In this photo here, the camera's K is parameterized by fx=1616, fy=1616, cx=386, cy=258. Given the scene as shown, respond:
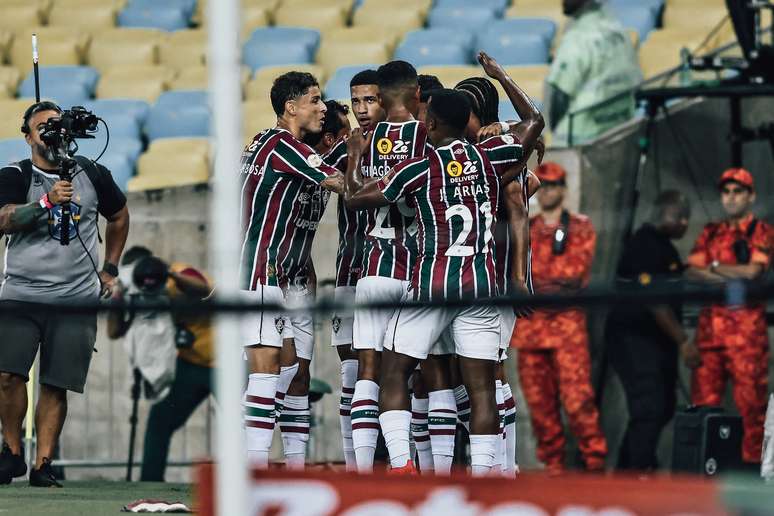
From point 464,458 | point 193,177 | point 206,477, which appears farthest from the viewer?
point 193,177

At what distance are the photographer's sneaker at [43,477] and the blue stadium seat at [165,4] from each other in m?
8.90

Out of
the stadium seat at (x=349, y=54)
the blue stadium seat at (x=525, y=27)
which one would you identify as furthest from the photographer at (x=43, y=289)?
the blue stadium seat at (x=525, y=27)

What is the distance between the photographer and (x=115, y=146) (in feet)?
45.8

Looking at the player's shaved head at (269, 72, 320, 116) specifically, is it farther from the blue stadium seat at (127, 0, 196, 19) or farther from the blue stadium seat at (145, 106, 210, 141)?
the blue stadium seat at (127, 0, 196, 19)

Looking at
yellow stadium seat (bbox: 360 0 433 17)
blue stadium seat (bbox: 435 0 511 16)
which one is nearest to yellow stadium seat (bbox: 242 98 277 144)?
yellow stadium seat (bbox: 360 0 433 17)

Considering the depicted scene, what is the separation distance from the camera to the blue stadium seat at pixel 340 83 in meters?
13.5

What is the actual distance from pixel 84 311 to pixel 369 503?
1003mm

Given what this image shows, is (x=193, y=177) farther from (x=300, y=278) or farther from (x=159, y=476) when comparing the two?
(x=300, y=278)

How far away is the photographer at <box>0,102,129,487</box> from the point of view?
8.54m

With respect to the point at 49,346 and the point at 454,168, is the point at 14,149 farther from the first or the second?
the point at 454,168

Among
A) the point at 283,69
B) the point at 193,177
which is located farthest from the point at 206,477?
the point at 283,69

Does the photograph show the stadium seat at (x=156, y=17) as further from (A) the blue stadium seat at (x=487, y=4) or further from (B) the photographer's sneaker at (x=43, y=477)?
(B) the photographer's sneaker at (x=43, y=477)

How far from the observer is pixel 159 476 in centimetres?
1058

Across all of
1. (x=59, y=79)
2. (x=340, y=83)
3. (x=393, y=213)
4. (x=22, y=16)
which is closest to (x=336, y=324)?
(x=393, y=213)
